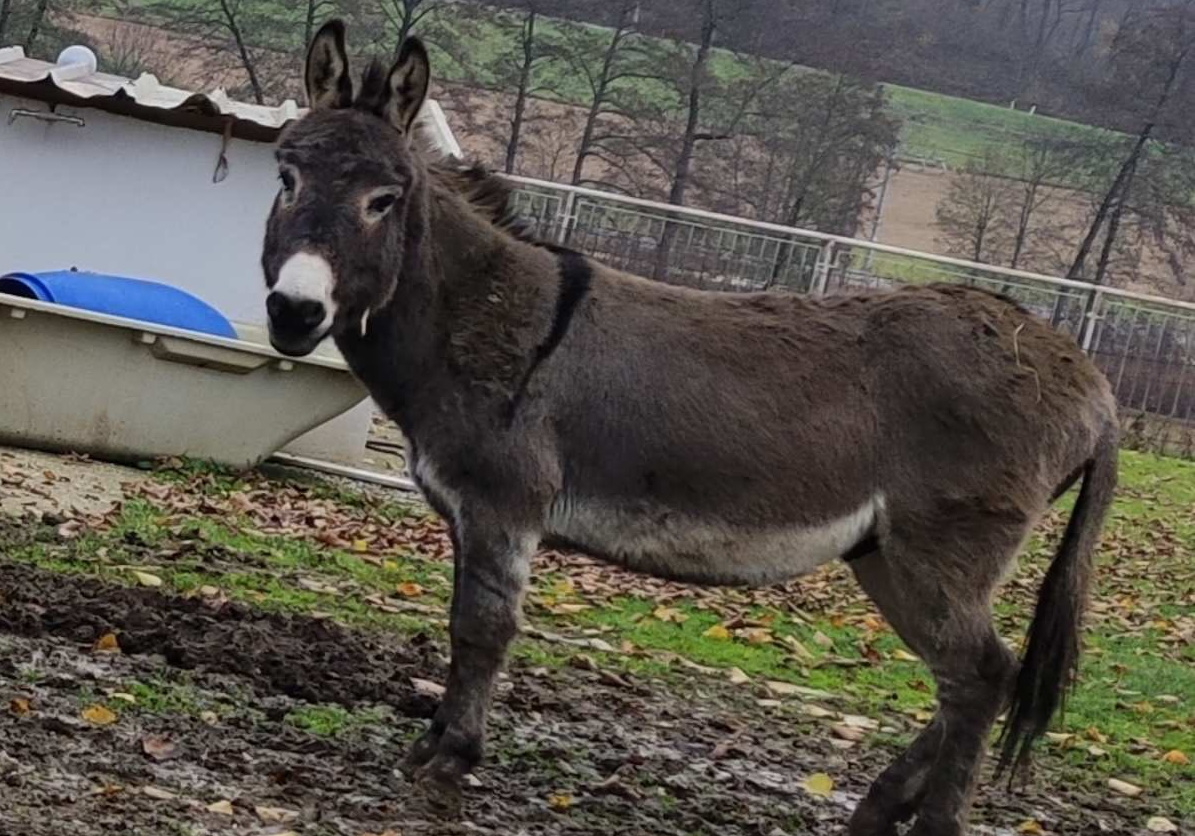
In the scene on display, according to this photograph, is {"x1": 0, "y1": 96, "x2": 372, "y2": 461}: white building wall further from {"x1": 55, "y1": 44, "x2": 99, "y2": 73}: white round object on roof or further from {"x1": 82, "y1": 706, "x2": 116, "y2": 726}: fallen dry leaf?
{"x1": 82, "y1": 706, "x2": 116, "y2": 726}: fallen dry leaf

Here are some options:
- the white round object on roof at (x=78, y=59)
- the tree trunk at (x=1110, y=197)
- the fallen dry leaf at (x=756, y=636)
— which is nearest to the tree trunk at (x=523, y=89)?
the tree trunk at (x=1110, y=197)

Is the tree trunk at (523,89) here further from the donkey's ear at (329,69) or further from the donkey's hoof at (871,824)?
the donkey's hoof at (871,824)

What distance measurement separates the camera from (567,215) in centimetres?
1812

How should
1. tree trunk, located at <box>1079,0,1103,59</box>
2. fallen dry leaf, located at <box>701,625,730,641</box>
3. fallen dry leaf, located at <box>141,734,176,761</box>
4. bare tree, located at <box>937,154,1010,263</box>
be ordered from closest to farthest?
fallen dry leaf, located at <box>141,734,176,761</box>
fallen dry leaf, located at <box>701,625,730,641</box>
bare tree, located at <box>937,154,1010,263</box>
tree trunk, located at <box>1079,0,1103,59</box>

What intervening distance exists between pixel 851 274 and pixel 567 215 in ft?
10.5

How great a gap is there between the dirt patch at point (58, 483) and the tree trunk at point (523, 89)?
18.8 meters

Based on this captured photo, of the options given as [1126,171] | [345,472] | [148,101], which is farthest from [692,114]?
[345,472]

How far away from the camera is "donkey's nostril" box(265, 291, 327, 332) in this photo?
15.1ft

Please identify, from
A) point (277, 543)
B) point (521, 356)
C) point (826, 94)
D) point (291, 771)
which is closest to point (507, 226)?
point (521, 356)

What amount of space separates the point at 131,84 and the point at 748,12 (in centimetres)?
2059

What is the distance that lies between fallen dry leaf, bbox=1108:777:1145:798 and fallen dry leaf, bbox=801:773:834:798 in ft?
4.11

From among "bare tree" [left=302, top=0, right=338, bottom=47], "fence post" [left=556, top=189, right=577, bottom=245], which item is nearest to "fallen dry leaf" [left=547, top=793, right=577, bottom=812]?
"fence post" [left=556, top=189, right=577, bottom=245]

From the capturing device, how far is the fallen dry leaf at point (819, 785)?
5.66 m

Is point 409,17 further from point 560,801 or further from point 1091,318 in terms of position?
point 560,801
